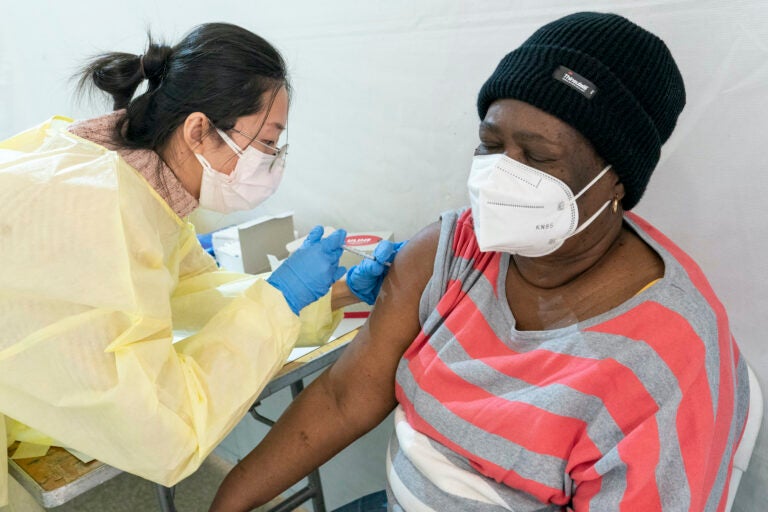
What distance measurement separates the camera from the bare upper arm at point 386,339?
4.31 feet

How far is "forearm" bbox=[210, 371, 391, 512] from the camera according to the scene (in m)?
1.36

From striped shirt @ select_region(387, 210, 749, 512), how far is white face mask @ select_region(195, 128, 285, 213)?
0.53m

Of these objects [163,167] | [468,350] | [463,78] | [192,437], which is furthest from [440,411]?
[463,78]

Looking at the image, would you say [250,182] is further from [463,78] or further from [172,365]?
[463,78]

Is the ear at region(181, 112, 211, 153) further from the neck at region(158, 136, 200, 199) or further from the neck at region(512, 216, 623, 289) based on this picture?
the neck at region(512, 216, 623, 289)

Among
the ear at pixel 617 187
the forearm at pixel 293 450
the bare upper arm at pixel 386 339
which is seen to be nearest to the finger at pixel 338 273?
the bare upper arm at pixel 386 339

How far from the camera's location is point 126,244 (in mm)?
1105

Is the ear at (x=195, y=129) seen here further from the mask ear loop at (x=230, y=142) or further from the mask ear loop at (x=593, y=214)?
the mask ear loop at (x=593, y=214)

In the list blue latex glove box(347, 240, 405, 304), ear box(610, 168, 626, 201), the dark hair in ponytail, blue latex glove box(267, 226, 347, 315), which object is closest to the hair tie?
the dark hair in ponytail

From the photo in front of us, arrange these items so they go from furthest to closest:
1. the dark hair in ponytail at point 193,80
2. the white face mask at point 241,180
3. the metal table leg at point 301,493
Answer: the metal table leg at point 301,493 < the white face mask at point 241,180 < the dark hair in ponytail at point 193,80

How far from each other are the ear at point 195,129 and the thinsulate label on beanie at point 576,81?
0.73 m

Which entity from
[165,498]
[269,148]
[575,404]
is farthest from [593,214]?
[165,498]

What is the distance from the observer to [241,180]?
1432mm

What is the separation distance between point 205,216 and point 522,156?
6.30 ft
